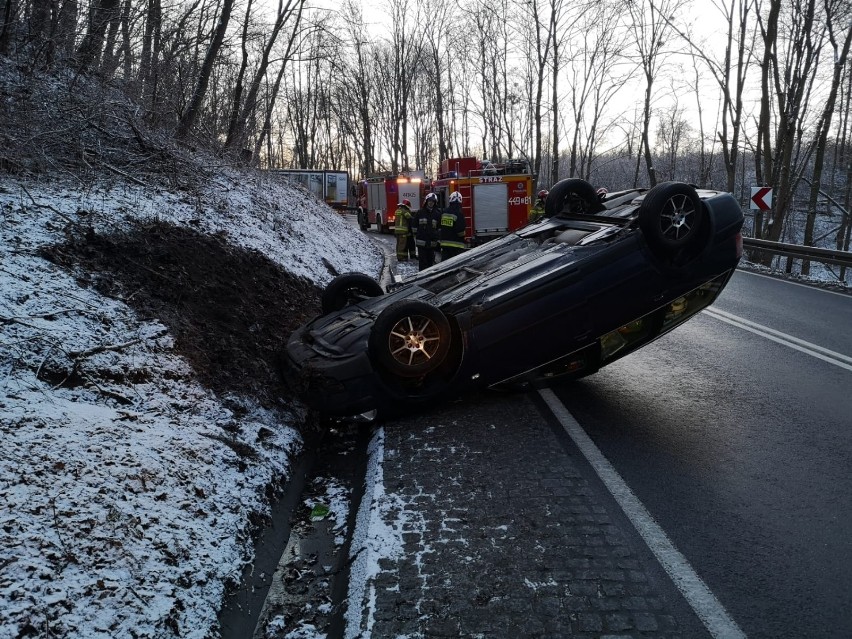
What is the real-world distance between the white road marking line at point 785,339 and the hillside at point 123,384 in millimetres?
5578

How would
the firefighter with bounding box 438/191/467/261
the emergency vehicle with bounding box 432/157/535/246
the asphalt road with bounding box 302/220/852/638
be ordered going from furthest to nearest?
1. the emergency vehicle with bounding box 432/157/535/246
2. the firefighter with bounding box 438/191/467/261
3. the asphalt road with bounding box 302/220/852/638

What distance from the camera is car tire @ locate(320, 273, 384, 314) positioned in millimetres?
6348

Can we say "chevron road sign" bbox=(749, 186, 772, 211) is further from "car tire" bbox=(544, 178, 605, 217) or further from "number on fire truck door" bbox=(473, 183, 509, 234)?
"car tire" bbox=(544, 178, 605, 217)

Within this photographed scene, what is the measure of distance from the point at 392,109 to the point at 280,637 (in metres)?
52.8

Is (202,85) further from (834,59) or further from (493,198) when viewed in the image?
(834,59)

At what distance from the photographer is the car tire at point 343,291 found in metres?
6.35

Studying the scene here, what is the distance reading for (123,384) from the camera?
152 inches

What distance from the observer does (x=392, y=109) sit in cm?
5175

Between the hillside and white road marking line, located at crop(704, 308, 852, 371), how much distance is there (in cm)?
558

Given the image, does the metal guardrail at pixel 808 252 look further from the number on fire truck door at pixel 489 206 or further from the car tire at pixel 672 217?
the car tire at pixel 672 217

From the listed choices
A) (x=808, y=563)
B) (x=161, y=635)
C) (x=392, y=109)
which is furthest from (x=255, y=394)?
(x=392, y=109)

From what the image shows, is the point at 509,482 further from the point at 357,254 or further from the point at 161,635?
the point at 357,254

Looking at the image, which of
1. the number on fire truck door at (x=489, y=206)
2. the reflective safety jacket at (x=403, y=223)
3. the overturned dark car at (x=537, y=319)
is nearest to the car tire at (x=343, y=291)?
the overturned dark car at (x=537, y=319)

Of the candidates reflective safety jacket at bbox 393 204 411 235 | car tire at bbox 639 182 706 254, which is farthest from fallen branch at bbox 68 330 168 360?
reflective safety jacket at bbox 393 204 411 235
